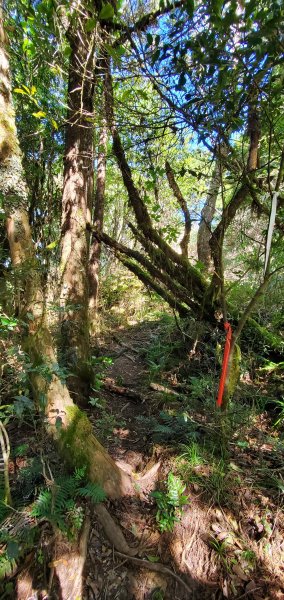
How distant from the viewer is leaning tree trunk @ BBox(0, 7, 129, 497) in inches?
86.6

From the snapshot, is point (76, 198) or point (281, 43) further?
point (76, 198)

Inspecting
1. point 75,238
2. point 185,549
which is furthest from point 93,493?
point 75,238

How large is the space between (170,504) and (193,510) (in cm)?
20

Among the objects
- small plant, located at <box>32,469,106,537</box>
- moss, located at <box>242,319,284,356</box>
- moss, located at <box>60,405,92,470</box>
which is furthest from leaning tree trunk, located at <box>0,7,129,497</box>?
moss, located at <box>242,319,284,356</box>

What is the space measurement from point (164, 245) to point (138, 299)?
13.3 feet

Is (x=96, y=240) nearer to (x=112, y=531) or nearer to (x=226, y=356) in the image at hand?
(x=226, y=356)

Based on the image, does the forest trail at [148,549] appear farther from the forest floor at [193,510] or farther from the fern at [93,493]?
the fern at [93,493]

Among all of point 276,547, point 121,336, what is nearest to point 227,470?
point 276,547

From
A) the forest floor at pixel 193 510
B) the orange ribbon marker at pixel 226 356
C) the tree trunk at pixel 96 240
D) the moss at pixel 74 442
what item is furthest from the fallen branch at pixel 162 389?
the tree trunk at pixel 96 240

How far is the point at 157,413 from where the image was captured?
12.6ft

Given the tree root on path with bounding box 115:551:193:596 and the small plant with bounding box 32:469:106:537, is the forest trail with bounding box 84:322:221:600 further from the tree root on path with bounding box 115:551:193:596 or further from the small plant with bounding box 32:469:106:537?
the small plant with bounding box 32:469:106:537

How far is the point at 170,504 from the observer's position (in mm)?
2475

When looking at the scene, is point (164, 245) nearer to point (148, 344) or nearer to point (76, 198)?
point (76, 198)

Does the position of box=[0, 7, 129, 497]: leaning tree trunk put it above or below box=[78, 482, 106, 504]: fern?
above
